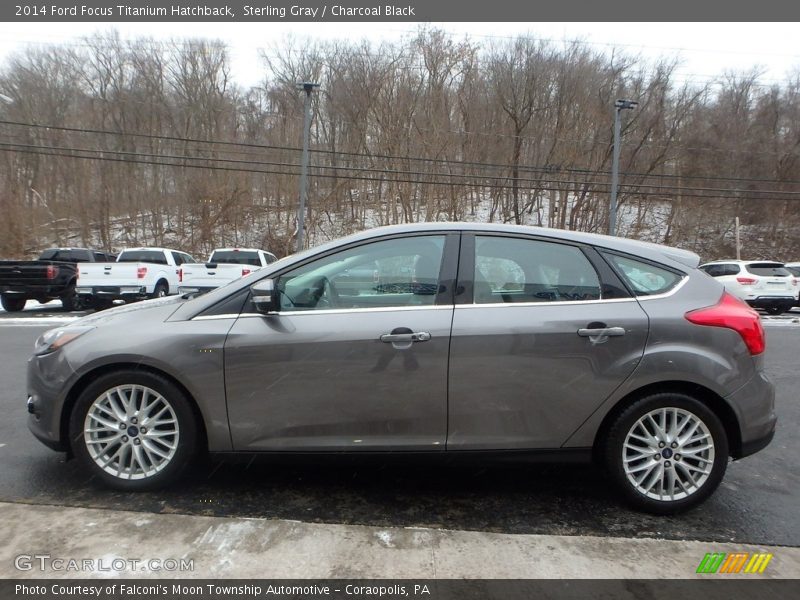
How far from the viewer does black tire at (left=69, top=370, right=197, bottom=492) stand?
117 inches

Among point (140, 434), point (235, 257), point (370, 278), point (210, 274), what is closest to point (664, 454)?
point (370, 278)

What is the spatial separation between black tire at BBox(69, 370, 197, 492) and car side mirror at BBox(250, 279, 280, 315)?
0.68 metres

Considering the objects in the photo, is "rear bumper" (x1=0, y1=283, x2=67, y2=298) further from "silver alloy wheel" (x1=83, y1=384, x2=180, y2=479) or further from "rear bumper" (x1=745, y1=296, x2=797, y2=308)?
"rear bumper" (x1=745, y1=296, x2=797, y2=308)

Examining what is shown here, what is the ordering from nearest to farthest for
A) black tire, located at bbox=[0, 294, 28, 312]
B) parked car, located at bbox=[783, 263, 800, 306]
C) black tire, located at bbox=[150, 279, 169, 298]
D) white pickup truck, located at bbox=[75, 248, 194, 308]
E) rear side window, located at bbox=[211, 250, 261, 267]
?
black tire, located at bbox=[0, 294, 28, 312] < white pickup truck, located at bbox=[75, 248, 194, 308] < rear side window, located at bbox=[211, 250, 261, 267] < black tire, located at bbox=[150, 279, 169, 298] < parked car, located at bbox=[783, 263, 800, 306]

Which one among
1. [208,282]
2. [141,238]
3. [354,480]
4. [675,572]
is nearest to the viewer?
[675,572]

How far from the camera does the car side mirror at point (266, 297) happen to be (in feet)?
9.74

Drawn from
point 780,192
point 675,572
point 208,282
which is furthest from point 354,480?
point 780,192

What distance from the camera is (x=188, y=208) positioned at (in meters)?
33.6

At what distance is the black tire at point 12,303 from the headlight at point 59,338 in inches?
515

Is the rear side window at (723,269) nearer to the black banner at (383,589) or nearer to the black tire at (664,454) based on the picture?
the black tire at (664,454)

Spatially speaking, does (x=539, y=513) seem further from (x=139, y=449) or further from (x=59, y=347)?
(x=59, y=347)

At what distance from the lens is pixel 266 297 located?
2969 mm

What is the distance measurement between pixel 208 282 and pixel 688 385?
12.6 meters

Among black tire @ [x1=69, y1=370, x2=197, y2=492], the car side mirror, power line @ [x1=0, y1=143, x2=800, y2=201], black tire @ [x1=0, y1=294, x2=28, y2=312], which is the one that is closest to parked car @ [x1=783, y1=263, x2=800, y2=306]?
power line @ [x1=0, y1=143, x2=800, y2=201]
